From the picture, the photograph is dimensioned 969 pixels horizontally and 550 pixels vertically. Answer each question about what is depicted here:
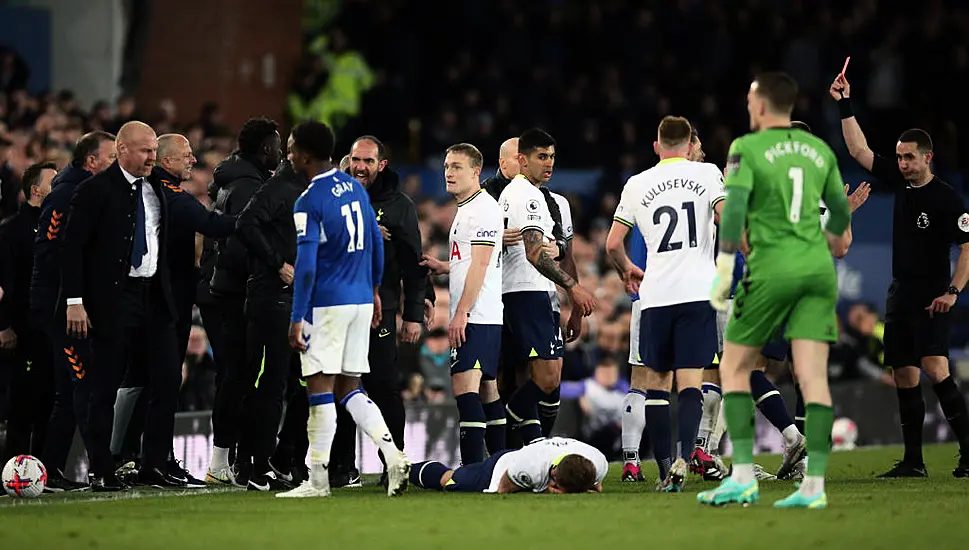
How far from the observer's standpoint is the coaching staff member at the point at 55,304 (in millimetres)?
10922

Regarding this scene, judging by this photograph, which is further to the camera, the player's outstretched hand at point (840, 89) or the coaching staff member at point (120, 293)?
the player's outstretched hand at point (840, 89)

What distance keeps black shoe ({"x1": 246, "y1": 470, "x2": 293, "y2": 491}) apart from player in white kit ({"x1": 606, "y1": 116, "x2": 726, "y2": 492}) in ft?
7.80

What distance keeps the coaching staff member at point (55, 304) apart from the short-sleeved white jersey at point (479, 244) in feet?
7.71

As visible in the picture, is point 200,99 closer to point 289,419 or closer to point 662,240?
point 289,419

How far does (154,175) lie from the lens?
10945mm

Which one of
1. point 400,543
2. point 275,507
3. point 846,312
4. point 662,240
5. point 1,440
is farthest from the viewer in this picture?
point 846,312

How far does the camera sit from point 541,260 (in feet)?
36.1

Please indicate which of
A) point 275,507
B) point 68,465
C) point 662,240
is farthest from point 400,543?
point 68,465

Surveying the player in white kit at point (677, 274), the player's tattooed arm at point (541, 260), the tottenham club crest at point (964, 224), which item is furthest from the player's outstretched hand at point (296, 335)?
the tottenham club crest at point (964, 224)

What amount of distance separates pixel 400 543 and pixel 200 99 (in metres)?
16.4

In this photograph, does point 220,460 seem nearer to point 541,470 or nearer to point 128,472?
Result: point 128,472

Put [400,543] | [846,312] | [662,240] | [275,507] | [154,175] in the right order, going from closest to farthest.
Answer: [400,543] < [275,507] < [662,240] < [154,175] < [846,312]

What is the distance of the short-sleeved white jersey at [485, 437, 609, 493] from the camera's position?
391 inches

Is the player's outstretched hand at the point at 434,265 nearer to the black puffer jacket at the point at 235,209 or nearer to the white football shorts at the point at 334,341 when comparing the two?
the black puffer jacket at the point at 235,209
